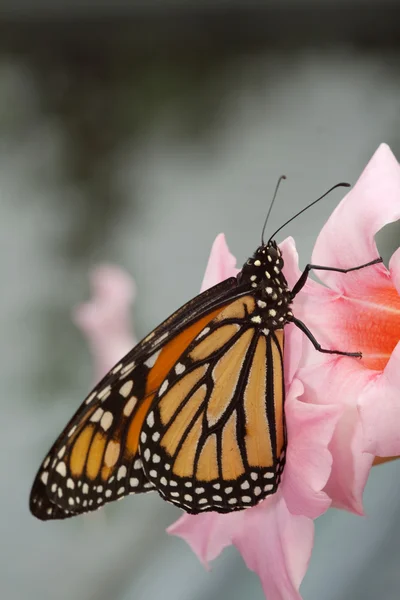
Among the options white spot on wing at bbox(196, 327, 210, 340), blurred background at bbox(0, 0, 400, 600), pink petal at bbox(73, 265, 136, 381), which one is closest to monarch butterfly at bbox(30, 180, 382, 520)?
white spot on wing at bbox(196, 327, 210, 340)

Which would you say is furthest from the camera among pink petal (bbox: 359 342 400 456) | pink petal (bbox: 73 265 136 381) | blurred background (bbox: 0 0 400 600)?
blurred background (bbox: 0 0 400 600)

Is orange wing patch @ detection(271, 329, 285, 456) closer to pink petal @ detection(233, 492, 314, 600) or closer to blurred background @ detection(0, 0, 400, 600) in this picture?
pink petal @ detection(233, 492, 314, 600)

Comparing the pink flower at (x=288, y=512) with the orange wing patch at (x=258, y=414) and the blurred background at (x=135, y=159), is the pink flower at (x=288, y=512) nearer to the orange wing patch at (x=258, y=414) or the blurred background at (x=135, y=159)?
the orange wing patch at (x=258, y=414)

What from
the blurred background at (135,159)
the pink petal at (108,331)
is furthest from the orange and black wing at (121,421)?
the blurred background at (135,159)

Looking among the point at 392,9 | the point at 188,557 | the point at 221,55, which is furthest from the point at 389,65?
the point at 188,557

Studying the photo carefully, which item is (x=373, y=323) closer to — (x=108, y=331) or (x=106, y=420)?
(x=106, y=420)

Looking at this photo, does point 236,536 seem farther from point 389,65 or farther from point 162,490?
point 389,65
